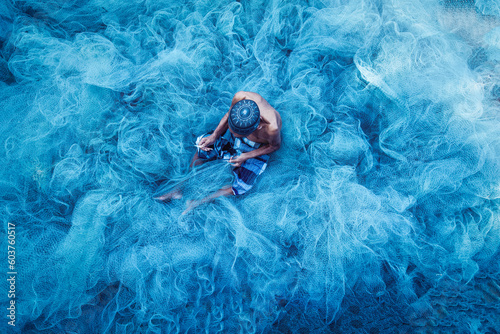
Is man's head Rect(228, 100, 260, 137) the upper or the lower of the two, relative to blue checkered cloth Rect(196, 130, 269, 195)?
upper

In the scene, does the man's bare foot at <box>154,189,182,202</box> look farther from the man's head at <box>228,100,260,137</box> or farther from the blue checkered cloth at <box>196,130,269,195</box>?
the man's head at <box>228,100,260,137</box>

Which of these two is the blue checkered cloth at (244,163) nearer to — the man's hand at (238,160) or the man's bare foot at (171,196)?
the man's hand at (238,160)

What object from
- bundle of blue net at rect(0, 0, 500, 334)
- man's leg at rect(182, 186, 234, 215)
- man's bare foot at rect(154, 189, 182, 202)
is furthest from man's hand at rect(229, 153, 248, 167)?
man's bare foot at rect(154, 189, 182, 202)

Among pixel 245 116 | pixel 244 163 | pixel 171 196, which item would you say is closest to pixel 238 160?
pixel 244 163

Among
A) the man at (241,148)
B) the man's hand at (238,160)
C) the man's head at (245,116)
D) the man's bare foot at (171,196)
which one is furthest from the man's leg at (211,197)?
the man's head at (245,116)

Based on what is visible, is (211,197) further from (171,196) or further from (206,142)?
(206,142)

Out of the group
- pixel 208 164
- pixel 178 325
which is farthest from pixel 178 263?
pixel 208 164

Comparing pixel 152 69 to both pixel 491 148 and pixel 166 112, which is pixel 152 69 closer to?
pixel 166 112
